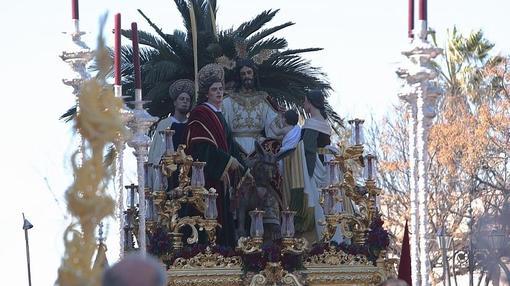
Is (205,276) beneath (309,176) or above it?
beneath

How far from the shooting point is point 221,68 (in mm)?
18781

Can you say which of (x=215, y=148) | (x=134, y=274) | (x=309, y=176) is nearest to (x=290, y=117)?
(x=309, y=176)

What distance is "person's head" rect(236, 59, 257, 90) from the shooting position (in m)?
19.2

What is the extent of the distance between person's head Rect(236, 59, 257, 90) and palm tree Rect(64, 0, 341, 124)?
2.35 feet

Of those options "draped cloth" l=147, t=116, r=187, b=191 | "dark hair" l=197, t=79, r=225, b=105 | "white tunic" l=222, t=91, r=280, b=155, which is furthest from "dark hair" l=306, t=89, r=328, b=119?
"draped cloth" l=147, t=116, r=187, b=191

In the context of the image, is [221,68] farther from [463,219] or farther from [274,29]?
[463,219]

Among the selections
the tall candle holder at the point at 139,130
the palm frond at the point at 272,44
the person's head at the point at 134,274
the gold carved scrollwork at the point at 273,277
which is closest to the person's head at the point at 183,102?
the palm frond at the point at 272,44

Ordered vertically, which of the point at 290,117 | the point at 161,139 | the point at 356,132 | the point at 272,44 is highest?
the point at 272,44

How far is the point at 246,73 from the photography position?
63.2 ft

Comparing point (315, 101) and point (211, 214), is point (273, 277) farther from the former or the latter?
point (315, 101)

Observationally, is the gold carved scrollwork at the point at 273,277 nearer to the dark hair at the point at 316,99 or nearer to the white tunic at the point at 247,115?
the white tunic at the point at 247,115

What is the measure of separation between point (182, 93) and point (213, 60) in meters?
0.88

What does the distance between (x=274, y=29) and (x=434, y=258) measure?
862 inches

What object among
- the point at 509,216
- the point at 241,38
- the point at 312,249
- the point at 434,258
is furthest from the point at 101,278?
the point at 434,258
